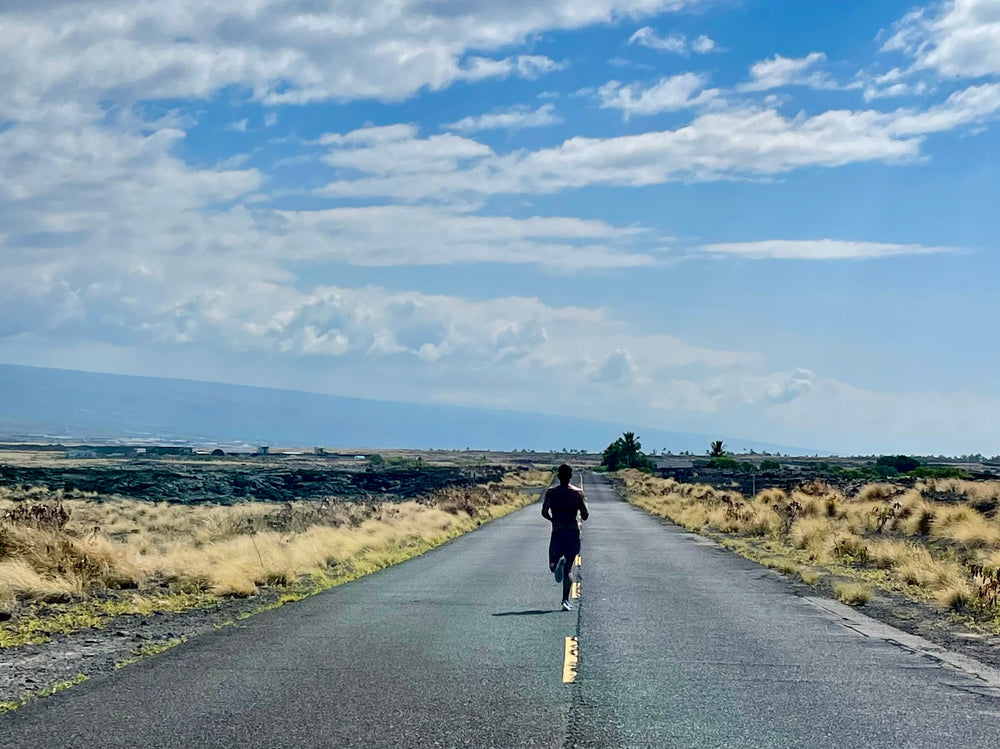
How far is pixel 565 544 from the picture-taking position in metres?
15.2

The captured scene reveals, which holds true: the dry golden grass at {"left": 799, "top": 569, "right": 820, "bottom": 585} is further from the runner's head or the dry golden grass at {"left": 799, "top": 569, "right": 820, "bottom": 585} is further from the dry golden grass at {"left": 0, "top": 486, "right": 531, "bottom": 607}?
the dry golden grass at {"left": 0, "top": 486, "right": 531, "bottom": 607}

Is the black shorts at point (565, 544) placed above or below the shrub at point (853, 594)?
above

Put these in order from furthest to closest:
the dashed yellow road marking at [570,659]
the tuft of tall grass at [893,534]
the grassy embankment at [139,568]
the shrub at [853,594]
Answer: the tuft of tall grass at [893,534] → the shrub at [853,594] → the grassy embankment at [139,568] → the dashed yellow road marking at [570,659]

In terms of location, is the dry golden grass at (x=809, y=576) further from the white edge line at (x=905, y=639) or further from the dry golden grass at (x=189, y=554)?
the dry golden grass at (x=189, y=554)

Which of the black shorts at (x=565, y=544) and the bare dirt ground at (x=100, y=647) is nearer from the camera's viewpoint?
the bare dirt ground at (x=100, y=647)

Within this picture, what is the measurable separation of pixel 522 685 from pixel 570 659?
4.81 ft

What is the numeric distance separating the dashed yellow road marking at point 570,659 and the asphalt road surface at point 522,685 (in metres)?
0.10

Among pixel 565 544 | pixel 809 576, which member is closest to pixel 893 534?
pixel 809 576

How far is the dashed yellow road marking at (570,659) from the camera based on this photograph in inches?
363

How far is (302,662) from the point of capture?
32.8ft

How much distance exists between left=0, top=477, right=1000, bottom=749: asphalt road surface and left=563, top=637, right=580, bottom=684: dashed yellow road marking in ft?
0.32

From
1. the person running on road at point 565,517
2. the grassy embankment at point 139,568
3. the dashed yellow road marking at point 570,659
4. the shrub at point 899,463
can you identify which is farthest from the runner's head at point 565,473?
the shrub at point 899,463

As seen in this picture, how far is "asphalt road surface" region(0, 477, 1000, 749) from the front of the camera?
7.19 m

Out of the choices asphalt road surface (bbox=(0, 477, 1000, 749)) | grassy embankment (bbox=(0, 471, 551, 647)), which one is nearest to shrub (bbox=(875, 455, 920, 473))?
grassy embankment (bbox=(0, 471, 551, 647))
